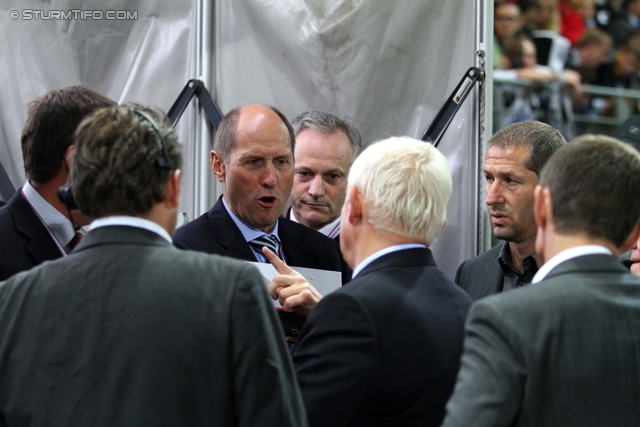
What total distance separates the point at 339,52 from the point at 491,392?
2.45m

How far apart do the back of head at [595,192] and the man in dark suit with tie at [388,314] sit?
1.36 feet

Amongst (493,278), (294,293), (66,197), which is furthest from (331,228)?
(66,197)

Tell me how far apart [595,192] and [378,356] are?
0.62 metres

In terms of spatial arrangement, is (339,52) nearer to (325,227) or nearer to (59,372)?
(325,227)

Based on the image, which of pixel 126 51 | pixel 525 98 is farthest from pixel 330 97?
pixel 525 98

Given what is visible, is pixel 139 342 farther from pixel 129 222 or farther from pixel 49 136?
pixel 49 136

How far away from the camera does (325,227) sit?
3699 millimetres

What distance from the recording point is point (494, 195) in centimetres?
328

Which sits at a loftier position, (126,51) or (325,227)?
(126,51)

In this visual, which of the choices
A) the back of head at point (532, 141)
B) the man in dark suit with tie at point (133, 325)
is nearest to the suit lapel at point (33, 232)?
the man in dark suit with tie at point (133, 325)

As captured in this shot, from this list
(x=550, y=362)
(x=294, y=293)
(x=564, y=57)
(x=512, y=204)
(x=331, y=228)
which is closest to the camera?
(x=550, y=362)

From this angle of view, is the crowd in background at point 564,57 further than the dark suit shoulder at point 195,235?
Yes

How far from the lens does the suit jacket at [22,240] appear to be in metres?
2.16

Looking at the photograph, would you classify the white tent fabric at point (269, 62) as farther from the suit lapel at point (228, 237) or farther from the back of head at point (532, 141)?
the suit lapel at point (228, 237)
